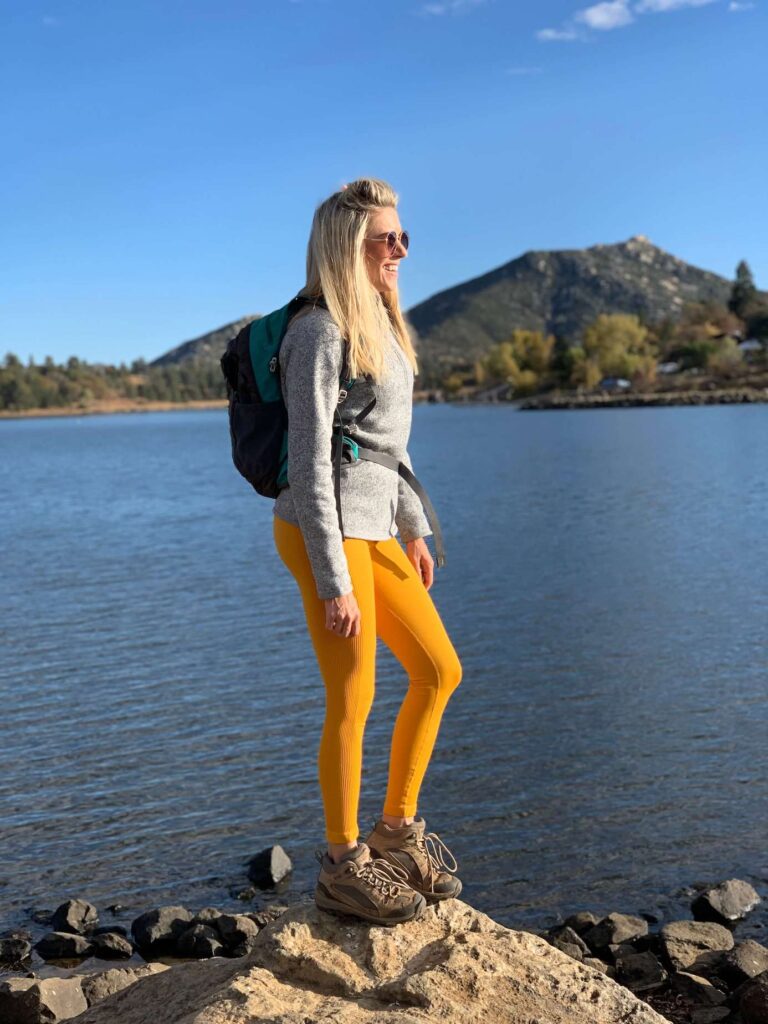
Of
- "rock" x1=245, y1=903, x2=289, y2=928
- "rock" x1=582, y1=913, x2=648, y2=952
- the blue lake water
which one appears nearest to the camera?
"rock" x1=582, y1=913, x2=648, y2=952

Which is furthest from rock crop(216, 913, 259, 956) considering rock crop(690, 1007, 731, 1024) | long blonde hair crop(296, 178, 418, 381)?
long blonde hair crop(296, 178, 418, 381)

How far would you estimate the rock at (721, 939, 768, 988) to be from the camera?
6668mm

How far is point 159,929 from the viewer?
768 centimetres

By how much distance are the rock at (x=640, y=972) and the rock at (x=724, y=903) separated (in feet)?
3.25

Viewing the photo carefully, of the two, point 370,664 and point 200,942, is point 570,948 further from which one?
point 370,664

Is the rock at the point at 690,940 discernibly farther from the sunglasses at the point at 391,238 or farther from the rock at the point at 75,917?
the sunglasses at the point at 391,238

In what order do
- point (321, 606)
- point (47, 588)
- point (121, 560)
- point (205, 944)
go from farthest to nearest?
point (121, 560) < point (47, 588) < point (205, 944) < point (321, 606)

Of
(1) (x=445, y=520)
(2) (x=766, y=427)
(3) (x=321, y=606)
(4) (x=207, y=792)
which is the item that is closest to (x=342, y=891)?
(3) (x=321, y=606)

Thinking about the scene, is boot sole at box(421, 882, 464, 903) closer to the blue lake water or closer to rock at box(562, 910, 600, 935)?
rock at box(562, 910, 600, 935)

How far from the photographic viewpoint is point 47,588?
2256cm

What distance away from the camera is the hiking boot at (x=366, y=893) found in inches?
172

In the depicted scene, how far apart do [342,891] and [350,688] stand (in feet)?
2.74

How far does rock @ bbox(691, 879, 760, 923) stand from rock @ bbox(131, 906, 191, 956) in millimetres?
3623

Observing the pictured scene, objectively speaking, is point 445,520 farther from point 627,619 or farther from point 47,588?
point 627,619
